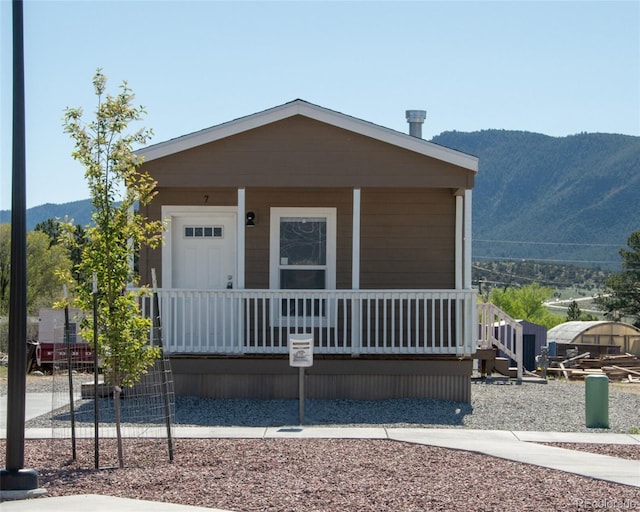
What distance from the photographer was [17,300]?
27.3 feet

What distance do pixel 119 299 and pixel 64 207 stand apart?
520 ft

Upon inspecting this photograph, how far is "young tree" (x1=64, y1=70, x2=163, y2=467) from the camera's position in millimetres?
9391

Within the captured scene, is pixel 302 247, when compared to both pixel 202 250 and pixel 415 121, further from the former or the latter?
pixel 415 121

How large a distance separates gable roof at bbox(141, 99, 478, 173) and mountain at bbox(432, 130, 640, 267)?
9861 cm

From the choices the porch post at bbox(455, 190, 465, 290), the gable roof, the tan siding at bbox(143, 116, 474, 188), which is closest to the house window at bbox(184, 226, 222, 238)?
the tan siding at bbox(143, 116, 474, 188)

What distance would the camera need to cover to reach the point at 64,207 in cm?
16238

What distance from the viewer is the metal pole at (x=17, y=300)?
8258mm

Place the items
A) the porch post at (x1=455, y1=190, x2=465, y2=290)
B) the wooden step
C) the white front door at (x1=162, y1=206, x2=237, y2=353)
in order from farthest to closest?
the wooden step
the white front door at (x1=162, y1=206, x2=237, y2=353)
the porch post at (x1=455, y1=190, x2=465, y2=290)

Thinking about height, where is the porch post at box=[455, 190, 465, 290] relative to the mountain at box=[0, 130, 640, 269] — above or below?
below

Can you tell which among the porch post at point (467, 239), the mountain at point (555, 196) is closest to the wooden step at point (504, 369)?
the porch post at point (467, 239)

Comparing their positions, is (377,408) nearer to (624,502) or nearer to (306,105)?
(306,105)

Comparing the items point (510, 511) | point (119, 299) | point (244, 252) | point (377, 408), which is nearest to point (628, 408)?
point (377, 408)

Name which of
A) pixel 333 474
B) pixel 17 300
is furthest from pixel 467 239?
pixel 17 300

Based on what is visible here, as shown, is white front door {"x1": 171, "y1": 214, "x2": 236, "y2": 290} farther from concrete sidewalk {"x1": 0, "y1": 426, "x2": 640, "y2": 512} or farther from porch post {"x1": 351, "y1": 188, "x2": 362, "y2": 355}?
concrete sidewalk {"x1": 0, "y1": 426, "x2": 640, "y2": 512}
